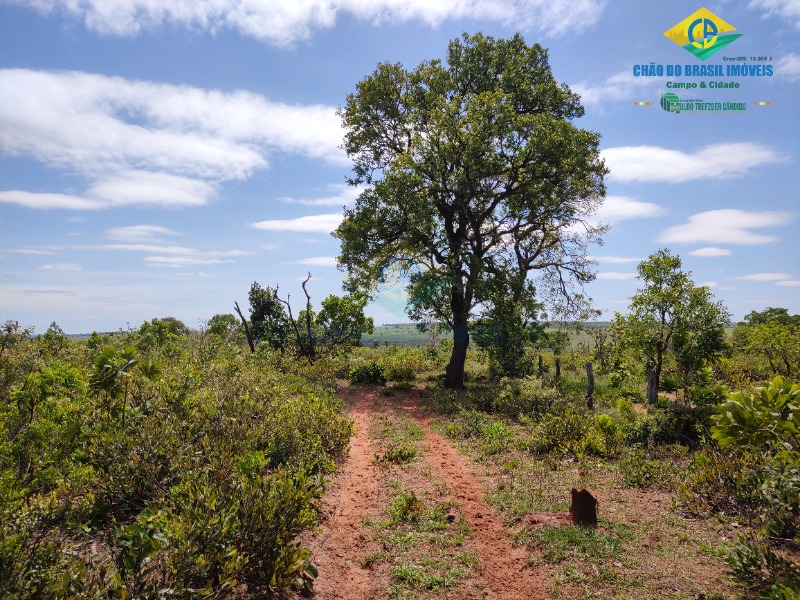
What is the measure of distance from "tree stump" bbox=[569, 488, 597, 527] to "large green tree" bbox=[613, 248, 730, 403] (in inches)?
288

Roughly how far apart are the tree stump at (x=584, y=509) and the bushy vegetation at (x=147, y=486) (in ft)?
14.4

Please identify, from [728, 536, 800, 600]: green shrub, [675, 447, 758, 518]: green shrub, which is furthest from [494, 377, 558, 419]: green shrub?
[728, 536, 800, 600]: green shrub

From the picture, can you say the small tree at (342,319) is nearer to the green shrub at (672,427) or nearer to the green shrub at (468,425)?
the green shrub at (468,425)

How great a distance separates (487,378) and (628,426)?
451 inches

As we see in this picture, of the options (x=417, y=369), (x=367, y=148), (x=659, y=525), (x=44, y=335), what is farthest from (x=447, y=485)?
(x=44, y=335)

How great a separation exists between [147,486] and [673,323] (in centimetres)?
1430

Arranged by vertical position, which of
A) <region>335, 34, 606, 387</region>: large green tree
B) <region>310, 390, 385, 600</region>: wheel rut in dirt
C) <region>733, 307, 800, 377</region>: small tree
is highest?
<region>335, 34, 606, 387</region>: large green tree

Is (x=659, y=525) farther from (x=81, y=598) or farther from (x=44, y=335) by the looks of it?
(x=44, y=335)

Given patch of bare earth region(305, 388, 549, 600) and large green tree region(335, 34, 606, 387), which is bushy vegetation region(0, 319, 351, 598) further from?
large green tree region(335, 34, 606, 387)

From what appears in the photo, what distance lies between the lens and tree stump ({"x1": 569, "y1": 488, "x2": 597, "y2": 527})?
23.1 ft

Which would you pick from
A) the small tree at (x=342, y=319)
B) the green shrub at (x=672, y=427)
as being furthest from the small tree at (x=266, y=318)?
the green shrub at (x=672, y=427)

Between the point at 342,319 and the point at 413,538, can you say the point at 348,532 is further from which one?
the point at 342,319

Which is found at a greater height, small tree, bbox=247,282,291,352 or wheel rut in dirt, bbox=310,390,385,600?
small tree, bbox=247,282,291,352

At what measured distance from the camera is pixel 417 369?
85.2 ft
